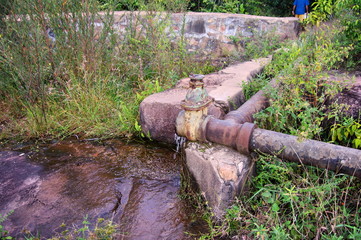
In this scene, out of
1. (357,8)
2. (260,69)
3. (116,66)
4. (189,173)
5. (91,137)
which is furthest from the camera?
(116,66)

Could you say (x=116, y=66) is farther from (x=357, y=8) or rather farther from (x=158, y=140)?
(x=357, y=8)

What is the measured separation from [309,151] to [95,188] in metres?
1.95

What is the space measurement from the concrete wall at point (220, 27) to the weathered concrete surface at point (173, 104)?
8.35ft

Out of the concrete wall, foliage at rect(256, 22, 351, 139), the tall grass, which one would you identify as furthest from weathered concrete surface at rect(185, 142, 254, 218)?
the concrete wall

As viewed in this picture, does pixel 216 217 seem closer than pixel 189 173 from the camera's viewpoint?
Yes

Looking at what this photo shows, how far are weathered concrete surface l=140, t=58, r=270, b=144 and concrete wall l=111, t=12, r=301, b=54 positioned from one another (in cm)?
255

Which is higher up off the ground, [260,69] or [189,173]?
[260,69]

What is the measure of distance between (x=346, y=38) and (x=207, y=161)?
2549 mm

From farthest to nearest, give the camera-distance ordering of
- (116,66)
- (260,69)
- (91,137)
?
(116,66) < (260,69) < (91,137)

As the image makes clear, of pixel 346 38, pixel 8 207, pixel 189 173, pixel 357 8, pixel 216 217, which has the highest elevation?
pixel 357 8

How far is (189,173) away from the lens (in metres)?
2.46

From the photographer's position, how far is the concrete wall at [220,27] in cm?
596

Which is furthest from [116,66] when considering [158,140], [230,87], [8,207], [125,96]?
[8,207]

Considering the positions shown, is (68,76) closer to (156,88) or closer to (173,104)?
(156,88)
